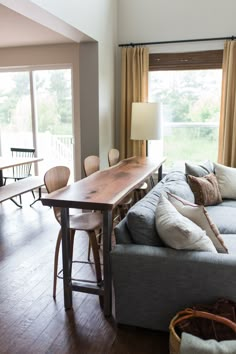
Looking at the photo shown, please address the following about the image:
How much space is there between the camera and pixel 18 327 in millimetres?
2230

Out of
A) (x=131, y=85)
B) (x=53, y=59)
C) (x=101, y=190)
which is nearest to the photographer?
(x=101, y=190)

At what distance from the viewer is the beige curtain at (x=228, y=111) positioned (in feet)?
15.1

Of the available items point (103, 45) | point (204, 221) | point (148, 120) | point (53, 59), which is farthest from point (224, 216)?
point (53, 59)

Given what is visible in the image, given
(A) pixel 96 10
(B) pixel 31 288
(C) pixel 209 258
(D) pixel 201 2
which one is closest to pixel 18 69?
(A) pixel 96 10

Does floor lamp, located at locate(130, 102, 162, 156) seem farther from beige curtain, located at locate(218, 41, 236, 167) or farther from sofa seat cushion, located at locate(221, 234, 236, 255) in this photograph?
sofa seat cushion, located at locate(221, 234, 236, 255)

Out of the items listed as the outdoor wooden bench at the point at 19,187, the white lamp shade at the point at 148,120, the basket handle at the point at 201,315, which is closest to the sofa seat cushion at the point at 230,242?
the basket handle at the point at 201,315

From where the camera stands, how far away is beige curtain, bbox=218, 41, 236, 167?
4605 millimetres

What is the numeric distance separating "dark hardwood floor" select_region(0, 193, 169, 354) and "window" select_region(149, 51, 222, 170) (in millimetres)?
2520

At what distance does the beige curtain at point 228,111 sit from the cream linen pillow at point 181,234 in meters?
2.92

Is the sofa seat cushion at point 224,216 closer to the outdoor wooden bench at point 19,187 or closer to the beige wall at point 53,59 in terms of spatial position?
the outdoor wooden bench at point 19,187

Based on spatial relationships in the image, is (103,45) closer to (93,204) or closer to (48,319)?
(93,204)

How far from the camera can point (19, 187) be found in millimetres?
4633

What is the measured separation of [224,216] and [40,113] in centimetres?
384

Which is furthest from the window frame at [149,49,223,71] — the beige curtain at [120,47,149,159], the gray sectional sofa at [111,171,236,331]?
the gray sectional sofa at [111,171,236,331]
